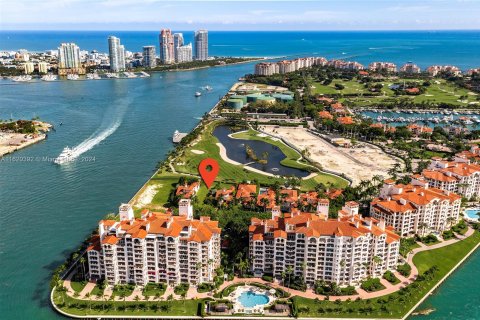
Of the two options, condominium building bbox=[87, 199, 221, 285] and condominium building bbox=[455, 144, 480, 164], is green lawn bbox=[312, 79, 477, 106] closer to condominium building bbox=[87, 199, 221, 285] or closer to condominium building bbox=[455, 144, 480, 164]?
condominium building bbox=[455, 144, 480, 164]

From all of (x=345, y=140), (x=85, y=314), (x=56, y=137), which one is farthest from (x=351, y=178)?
(x=56, y=137)

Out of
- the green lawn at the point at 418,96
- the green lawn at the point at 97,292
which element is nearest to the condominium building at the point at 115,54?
the green lawn at the point at 418,96

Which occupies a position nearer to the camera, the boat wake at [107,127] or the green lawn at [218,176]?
the green lawn at [218,176]

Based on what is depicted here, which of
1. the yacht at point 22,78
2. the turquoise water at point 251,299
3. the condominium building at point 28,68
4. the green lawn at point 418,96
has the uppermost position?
the condominium building at point 28,68

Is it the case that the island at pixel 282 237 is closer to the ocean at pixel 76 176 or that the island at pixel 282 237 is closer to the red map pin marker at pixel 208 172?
the red map pin marker at pixel 208 172

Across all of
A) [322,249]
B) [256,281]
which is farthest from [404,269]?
[256,281]

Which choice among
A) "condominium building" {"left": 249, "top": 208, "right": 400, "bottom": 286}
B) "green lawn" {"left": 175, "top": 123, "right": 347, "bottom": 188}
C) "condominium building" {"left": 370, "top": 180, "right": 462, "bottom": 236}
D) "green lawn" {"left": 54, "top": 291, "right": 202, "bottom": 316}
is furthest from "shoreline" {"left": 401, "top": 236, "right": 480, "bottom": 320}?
"green lawn" {"left": 175, "top": 123, "right": 347, "bottom": 188}
